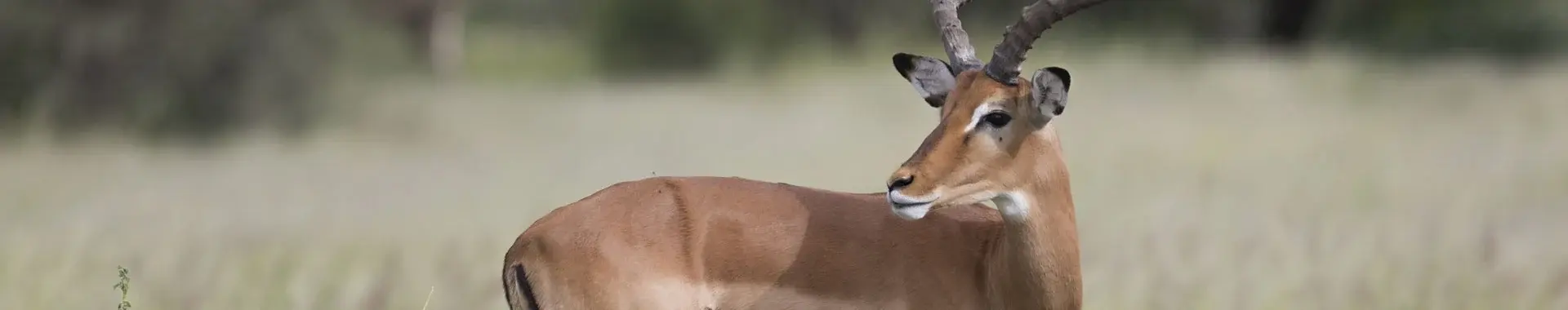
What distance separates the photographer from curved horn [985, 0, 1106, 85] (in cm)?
532

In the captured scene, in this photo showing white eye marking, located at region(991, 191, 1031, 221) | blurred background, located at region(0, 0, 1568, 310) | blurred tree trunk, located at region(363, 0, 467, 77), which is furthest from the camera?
blurred tree trunk, located at region(363, 0, 467, 77)

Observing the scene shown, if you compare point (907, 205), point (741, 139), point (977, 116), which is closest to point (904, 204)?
point (907, 205)

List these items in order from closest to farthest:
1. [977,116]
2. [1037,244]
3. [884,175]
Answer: [977,116] < [1037,244] < [884,175]

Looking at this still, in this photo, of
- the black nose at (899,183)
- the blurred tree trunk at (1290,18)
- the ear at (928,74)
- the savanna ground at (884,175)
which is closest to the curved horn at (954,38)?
the ear at (928,74)

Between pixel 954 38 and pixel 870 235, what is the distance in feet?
2.57

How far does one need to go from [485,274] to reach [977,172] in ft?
15.3

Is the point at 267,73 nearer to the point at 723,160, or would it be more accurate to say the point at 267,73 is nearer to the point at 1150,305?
the point at 723,160

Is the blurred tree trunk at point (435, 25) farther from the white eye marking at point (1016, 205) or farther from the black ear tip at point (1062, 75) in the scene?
the black ear tip at point (1062, 75)

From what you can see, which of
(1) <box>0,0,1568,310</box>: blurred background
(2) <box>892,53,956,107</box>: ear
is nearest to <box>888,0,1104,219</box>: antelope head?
(2) <box>892,53,956,107</box>: ear

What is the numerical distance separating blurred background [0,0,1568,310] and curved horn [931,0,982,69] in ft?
9.77

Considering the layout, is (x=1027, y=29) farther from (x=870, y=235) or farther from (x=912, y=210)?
(x=870, y=235)

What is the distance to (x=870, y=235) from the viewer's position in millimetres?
5594

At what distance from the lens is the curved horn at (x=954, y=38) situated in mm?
5832

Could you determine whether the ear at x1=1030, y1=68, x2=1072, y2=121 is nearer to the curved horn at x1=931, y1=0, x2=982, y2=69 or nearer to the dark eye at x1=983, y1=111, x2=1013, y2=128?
the dark eye at x1=983, y1=111, x2=1013, y2=128
